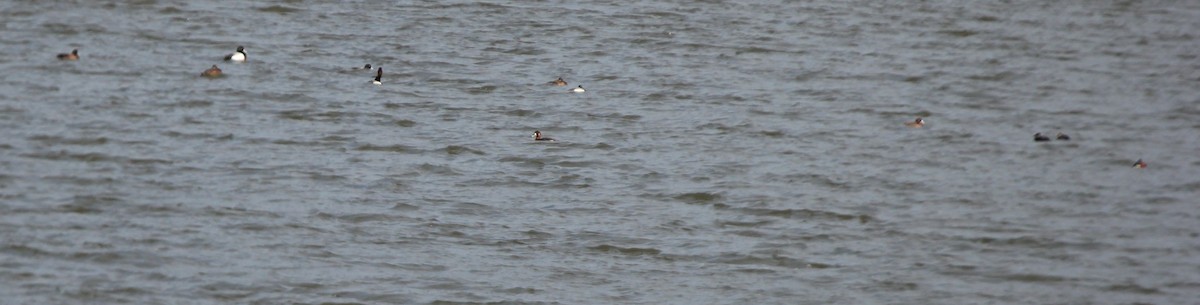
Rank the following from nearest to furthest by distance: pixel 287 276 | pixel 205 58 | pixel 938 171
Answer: pixel 287 276 → pixel 938 171 → pixel 205 58

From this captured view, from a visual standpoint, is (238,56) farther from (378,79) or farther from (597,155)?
(597,155)

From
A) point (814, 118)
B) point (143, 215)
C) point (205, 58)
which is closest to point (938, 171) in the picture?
point (814, 118)

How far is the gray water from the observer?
12828mm

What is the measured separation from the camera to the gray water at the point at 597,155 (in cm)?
1283

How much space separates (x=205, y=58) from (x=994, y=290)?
11.5 meters

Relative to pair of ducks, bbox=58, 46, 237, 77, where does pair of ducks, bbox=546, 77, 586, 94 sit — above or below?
below

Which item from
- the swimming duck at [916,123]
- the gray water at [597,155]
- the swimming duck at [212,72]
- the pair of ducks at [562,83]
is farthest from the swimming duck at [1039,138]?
the swimming duck at [212,72]

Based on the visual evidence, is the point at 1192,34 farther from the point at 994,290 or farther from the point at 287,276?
the point at 287,276

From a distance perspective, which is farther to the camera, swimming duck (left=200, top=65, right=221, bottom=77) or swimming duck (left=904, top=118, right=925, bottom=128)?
swimming duck (left=200, top=65, right=221, bottom=77)

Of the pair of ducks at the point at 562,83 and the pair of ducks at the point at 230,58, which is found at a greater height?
the pair of ducks at the point at 230,58

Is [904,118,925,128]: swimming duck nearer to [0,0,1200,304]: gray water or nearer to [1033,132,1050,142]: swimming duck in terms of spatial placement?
[0,0,1200,304]: gray water

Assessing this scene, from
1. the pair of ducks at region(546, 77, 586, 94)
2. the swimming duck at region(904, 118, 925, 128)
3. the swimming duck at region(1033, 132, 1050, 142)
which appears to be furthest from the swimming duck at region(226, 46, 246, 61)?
the swimming duck at region(1033, 132, 1050, 142)

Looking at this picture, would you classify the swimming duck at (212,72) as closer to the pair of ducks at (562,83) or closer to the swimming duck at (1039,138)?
the pair of ducks at (562,83)

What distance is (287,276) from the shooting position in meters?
12.4
